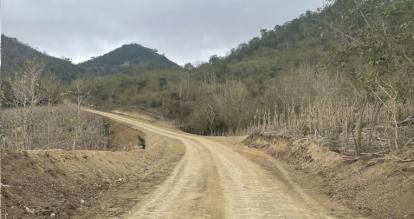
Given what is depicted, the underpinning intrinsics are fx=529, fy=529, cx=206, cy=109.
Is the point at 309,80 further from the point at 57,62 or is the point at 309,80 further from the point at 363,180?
the point at 57,62

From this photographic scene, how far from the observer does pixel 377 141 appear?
2038 cm

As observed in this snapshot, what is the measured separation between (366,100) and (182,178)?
7137 millimetres

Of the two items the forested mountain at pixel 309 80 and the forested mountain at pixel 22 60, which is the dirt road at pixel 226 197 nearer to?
the forested mountain at pixel 309 80

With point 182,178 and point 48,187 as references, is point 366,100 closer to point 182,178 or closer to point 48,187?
point 182,178

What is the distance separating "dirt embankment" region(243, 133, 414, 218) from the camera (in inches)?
500

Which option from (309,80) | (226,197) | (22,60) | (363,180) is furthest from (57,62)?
(226,197)

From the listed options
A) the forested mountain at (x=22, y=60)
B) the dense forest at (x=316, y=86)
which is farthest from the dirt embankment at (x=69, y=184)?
the forested mountain at (x=22, y=60)

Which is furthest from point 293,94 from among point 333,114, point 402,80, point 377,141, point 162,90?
point 162,90

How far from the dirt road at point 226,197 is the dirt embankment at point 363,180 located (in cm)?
111

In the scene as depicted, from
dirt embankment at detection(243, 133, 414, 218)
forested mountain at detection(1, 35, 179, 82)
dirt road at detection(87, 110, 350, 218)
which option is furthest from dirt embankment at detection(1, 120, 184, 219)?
forested mountain at detection(1, 35, 179, 82)

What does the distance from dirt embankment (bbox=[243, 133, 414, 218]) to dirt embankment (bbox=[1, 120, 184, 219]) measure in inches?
220

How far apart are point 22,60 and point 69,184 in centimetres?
4858

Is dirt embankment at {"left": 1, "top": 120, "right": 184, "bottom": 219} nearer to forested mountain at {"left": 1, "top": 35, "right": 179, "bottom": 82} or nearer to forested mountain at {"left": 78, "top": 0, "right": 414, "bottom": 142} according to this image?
forested mountain at {"left": 1, "top": 35, "right": 179, "bottom": 82}

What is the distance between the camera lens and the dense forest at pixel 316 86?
1534 cm
